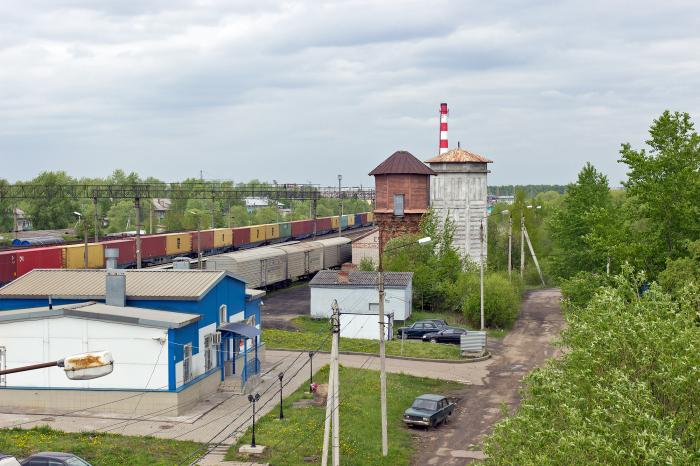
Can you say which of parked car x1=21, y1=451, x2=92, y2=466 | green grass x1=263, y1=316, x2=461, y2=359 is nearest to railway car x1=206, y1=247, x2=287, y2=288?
green grass x1=263, y1=316, x2=461, y2=359

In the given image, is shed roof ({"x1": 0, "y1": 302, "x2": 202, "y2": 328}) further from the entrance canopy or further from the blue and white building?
the entrance canopy

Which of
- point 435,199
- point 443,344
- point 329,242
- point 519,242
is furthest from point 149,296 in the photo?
point 519,242

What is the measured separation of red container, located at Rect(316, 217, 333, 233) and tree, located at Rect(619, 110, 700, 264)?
73478mm

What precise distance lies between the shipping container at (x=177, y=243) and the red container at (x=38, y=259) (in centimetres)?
1554

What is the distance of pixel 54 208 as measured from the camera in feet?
457

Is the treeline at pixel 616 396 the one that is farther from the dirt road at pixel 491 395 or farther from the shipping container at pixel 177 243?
the shipping container at pixel 177 243

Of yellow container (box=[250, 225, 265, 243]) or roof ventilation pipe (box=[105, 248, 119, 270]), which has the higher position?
roof ventilation pipe (box=[105, 248, 119, 270])

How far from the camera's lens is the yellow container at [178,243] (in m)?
73.8

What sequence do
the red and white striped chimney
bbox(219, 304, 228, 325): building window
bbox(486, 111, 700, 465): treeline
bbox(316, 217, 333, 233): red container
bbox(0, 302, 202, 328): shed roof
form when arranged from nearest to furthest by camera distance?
bbox(486, 111, 700, 465): treeline < bbox(0, 302, 202, 328): shed roof < bbox(219, 304, 228, 325): building window < the red and white striped chimney < bbox(316, 217, 333, 233): red container

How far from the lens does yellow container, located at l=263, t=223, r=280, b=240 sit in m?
93.1

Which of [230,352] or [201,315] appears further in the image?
[230,352]

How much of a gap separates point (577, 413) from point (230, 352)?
77.1ft

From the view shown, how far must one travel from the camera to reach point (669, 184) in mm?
37031

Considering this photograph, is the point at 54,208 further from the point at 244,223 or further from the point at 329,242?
the point at 329,242
